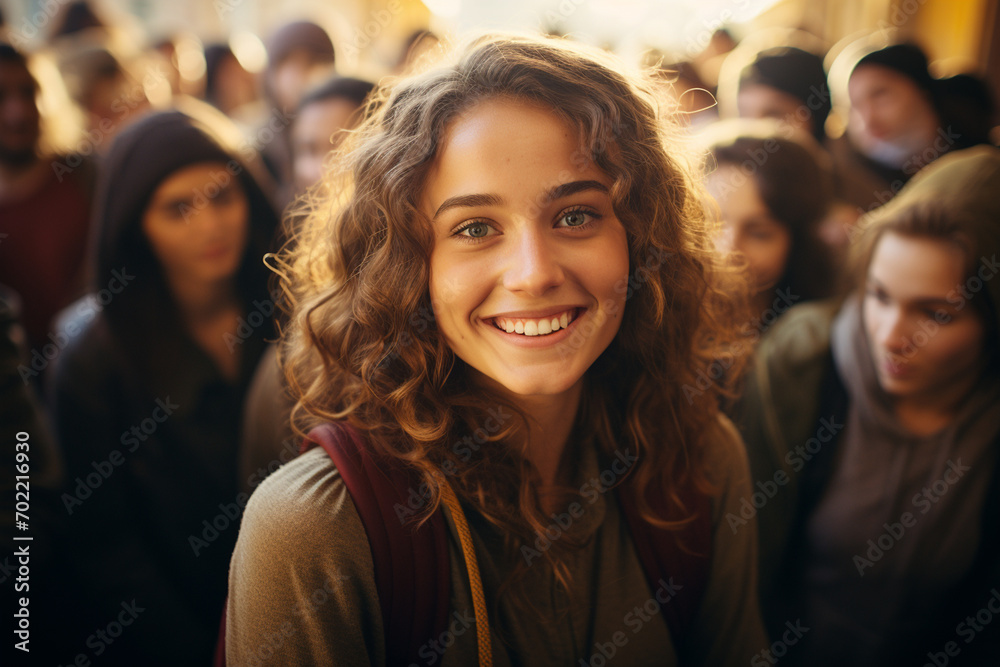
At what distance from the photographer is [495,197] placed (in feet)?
3.64

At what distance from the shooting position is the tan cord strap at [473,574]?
45.0 inches

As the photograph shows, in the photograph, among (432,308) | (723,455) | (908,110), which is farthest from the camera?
(908,110)

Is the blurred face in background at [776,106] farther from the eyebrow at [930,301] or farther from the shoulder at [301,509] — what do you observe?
the shoulder at [301,509]

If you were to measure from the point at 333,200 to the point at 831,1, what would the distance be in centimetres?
986

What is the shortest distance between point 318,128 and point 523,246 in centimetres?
228

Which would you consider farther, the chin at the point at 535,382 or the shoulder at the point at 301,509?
the chin at the point at 535,382

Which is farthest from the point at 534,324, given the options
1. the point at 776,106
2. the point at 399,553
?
the point at 776,106

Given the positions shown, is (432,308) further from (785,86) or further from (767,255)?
(785,86)

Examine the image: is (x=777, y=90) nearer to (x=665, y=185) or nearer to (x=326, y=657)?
(x=665, y=185)

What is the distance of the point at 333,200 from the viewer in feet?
4.69

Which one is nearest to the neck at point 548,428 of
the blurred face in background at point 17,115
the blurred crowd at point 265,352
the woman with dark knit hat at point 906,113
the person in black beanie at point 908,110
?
the blurred crowd at point 265,352

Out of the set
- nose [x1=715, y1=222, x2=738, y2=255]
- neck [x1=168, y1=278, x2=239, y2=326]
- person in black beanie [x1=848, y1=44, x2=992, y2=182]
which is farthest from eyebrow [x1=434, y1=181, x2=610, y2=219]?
person in black beanie [x1=848, y1=44, x2=992, y2=182]

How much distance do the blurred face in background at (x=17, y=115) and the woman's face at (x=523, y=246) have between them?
9.20ft

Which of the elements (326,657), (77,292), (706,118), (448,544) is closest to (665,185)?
(448,544)
